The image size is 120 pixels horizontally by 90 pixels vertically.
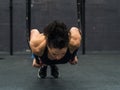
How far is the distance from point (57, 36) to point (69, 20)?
2.88 m

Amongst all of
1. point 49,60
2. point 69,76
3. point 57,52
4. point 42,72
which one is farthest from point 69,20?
point 57,52

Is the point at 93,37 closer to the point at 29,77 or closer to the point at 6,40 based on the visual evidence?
the point at 6,40

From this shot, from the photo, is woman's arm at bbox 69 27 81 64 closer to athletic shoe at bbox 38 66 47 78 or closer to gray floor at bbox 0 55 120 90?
gray floor at bbox 0 55 120 90

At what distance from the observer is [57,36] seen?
12.9 ft

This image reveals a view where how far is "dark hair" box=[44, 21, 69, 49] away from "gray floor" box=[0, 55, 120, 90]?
420 millimetres

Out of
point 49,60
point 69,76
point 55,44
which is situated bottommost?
point 69,76

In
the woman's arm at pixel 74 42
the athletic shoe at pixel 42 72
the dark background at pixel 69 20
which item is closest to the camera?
the woman's arm at pixel 74 42

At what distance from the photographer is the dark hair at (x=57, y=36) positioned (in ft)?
12.9

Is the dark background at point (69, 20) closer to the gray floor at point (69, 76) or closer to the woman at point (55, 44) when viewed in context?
the gray floor at point (69, 76)

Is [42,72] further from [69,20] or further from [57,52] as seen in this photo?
[69,20]

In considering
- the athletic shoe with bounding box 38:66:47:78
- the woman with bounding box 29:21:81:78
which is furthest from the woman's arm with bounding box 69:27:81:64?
the athletic shoe with bounding box 38:66:47:78

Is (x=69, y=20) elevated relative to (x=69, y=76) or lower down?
elevated

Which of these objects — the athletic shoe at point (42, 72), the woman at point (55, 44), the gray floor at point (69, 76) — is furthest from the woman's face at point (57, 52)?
the athletic shoe at point (42, 72)

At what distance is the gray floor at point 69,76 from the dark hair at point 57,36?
42 cm
